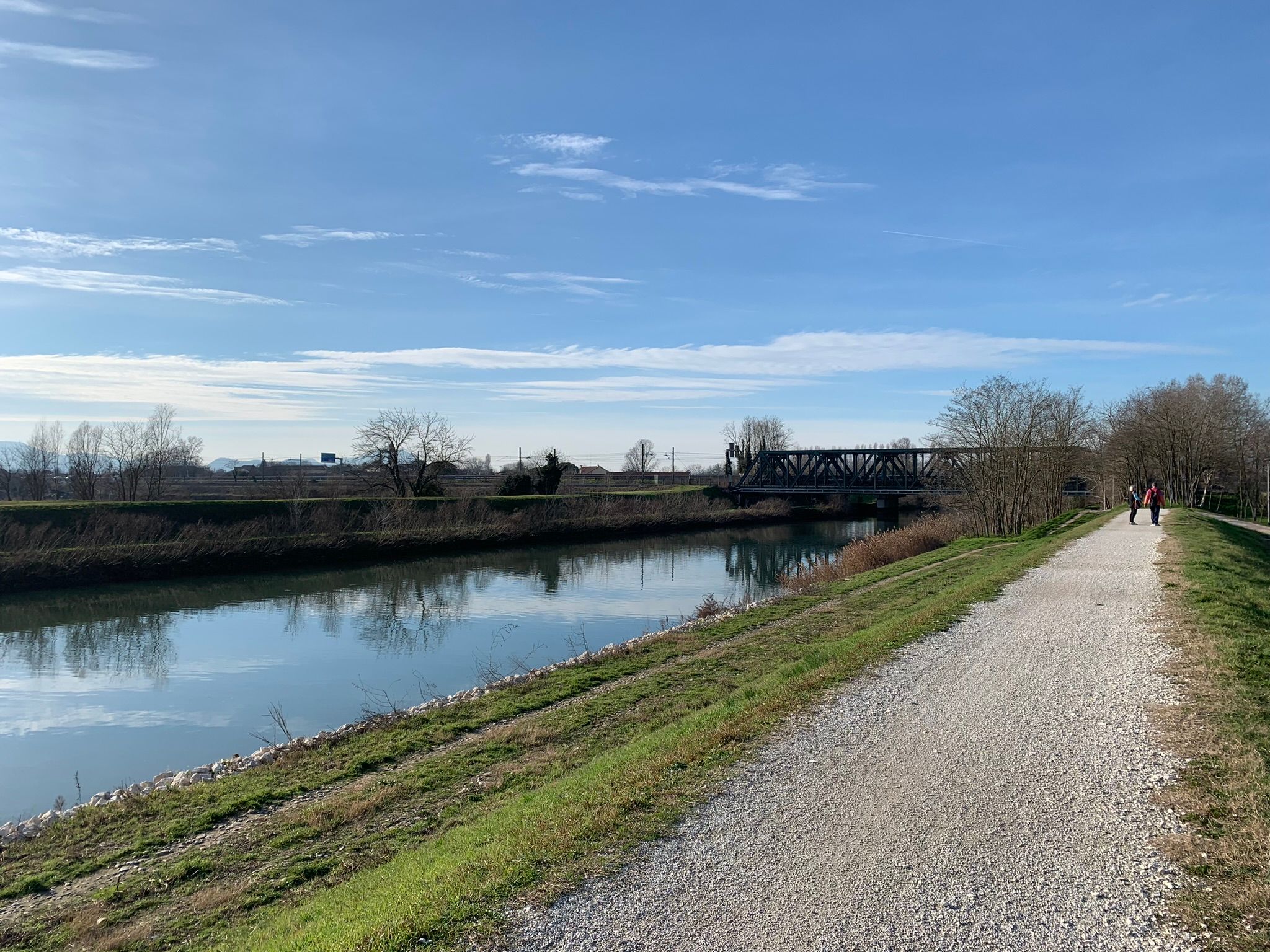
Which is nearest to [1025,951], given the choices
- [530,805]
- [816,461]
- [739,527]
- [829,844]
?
[829,844]

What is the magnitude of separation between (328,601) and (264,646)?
7.13 meters

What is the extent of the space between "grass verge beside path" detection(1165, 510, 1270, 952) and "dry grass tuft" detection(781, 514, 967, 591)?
39.9 feet

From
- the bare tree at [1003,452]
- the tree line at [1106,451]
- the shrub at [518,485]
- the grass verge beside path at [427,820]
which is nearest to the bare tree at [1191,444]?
the tree line at [1106,451]

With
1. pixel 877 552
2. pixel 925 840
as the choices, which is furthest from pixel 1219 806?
pixel 877 552

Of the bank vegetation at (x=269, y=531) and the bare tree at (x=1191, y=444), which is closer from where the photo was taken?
the bank vegetation at (x=269, y=531)

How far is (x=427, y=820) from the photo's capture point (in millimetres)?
7793

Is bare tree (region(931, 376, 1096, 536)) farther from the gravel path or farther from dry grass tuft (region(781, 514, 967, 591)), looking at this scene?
the gravel path

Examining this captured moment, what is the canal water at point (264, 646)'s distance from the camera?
13.1m

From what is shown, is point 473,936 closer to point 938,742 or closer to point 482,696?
point 938,742

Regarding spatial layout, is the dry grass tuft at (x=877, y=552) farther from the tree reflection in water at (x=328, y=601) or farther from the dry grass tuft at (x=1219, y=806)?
the dry grass tuft at (x=1219, y=806)

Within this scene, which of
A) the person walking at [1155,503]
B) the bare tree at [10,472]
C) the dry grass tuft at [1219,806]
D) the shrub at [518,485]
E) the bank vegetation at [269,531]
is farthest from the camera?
the shrub at [518,485]

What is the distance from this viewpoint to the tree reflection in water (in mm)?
20281

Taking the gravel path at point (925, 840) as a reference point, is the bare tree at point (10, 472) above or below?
above

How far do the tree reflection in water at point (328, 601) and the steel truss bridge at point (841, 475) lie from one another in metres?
33.3
